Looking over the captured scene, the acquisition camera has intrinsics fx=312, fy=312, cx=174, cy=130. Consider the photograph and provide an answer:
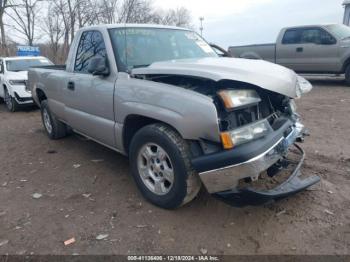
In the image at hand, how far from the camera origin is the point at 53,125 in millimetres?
5695

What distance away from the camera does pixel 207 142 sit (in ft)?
8.58

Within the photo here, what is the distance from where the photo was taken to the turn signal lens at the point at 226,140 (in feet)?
8.11

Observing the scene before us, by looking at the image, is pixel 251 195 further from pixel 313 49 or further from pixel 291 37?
pixel 291 37

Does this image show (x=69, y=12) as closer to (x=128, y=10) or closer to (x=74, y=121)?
(x=128, y=10)

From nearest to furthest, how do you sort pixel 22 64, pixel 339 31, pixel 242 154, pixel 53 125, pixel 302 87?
1. pixel 242 154
2. pixel 302 87
3. pixel 53 125
4. pixel 22 64
5. pixel 339 31

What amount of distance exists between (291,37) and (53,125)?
28.7ft

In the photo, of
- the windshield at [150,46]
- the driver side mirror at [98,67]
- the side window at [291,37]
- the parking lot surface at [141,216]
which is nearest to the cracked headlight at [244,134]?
the parking lot surface at [141,216]

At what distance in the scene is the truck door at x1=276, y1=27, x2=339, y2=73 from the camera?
998cm

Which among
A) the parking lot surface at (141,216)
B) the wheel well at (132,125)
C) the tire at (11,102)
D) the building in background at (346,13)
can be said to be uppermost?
the building in background at (346,13)

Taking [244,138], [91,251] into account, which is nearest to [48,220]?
[91,251]

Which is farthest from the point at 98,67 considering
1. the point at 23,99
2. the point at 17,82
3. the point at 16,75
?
the point at 16,75

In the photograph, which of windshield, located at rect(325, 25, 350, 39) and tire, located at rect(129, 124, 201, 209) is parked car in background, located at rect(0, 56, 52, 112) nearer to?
tire, located at rect(129, 124, 201, 209)

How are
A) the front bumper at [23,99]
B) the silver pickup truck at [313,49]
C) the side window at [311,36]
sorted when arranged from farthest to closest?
the side window at [311,36] → the silver pickup truck at [313,49] → the front bumper at [23,99]

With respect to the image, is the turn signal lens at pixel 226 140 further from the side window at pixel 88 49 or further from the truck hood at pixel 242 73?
the side window at pixel 88 49
